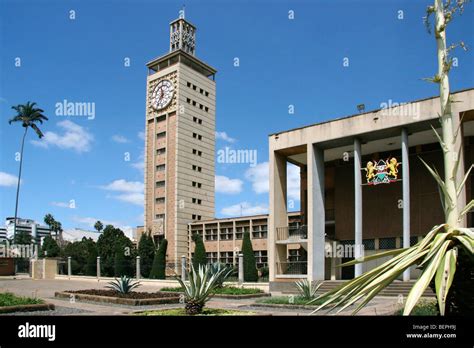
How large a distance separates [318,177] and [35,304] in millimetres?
13754

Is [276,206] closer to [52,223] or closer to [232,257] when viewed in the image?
[232,257]

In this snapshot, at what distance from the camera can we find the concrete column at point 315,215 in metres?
21.6

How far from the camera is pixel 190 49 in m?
59.9

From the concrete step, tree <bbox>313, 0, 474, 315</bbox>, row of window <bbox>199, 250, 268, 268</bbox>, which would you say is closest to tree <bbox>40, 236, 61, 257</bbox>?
row of window <bbox>199, 250, 268, 268</bbox>

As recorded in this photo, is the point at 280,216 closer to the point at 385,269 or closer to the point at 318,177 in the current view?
the point at 318,177

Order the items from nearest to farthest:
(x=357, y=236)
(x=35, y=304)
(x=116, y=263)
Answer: (x=35, y=304), (x=357, y=236), (x=116, y=263)

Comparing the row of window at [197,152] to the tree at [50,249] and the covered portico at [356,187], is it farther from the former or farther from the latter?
the covered portico at [356,187]

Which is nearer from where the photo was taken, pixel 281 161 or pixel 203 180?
pixel 281 161

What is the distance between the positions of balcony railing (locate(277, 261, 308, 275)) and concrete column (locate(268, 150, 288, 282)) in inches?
9.0

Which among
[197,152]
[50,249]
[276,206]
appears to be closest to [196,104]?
[197,152]

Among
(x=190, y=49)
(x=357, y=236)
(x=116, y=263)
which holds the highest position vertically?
(x=190, y=49)

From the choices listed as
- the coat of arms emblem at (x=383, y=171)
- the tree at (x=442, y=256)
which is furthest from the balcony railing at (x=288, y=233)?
the tree at (x=442, y=256)

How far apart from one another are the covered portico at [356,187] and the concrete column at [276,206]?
5cm
